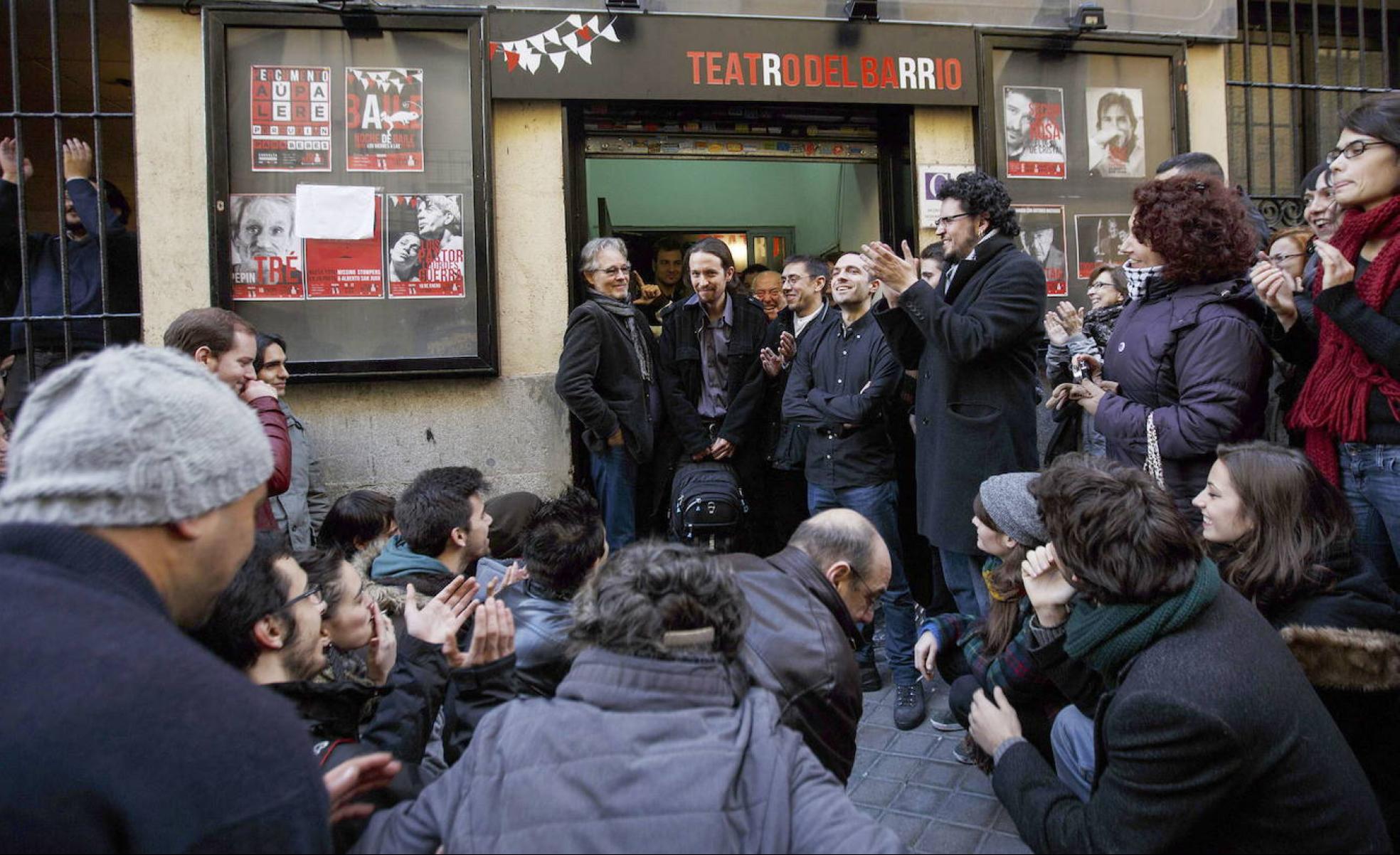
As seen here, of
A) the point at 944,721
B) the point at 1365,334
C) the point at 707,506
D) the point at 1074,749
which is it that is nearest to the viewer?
the point at 1074,749

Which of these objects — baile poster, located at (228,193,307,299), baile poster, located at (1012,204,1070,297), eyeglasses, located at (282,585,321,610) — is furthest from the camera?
baile poster, located at (1012,204,1070,297)

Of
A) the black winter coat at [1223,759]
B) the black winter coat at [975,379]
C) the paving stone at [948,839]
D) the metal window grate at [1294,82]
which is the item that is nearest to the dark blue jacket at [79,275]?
the black winter coat at [975,379]

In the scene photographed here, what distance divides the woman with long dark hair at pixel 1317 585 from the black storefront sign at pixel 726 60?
11.7 feet

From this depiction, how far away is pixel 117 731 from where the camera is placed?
1.17m

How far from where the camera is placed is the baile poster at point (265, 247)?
5.06 meters

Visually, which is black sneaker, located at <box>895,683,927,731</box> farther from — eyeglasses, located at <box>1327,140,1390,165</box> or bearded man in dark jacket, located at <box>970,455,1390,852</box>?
eyeglasses, located at <box>1327,140,1390,165</box>

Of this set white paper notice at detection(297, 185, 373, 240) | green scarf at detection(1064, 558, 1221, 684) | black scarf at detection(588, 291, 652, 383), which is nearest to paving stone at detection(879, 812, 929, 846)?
green scarf at detection(1064, 558, 1221, 684)

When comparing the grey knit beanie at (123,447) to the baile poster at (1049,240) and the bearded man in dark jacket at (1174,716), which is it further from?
the baile poster at (1049,240)

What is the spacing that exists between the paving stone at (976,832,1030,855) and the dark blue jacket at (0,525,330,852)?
2.43 meters

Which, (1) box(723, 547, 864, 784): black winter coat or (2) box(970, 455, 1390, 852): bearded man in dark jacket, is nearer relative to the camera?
(2) box(970, 455, 1390, 852): bearded man in dark jacket

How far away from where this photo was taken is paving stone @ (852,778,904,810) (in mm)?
3525

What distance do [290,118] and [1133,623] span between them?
474cm

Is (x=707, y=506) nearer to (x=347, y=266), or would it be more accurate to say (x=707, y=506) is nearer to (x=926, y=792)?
(x=926, y=792)

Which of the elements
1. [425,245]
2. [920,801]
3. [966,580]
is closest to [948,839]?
[920,801]
